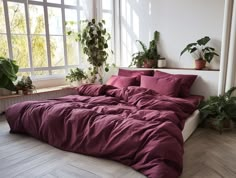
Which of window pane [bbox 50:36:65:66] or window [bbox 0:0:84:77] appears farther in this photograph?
window pane [bbox 50:36:65:66]

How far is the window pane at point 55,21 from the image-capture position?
4.33 m

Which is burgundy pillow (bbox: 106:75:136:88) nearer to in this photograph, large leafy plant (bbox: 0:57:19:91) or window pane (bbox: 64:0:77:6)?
large leafy plant (bbox: 0:57:19:91)

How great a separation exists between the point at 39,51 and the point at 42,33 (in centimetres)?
35

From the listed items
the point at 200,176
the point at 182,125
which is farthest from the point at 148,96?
the point at 200,176

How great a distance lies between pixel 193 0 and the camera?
382cm

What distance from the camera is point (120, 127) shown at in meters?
2.15

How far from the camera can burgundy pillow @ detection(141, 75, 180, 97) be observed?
337 cm

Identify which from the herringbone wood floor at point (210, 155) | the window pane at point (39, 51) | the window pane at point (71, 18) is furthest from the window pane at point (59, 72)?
the herringbone wood floor at point (210, 155)

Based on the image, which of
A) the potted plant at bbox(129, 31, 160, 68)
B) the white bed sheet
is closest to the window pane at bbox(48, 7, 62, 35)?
the potted plant at bbox(129, 31, 160, 68)

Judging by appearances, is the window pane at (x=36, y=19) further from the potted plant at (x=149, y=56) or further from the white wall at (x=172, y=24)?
the potted plant at (x=149, y=56)

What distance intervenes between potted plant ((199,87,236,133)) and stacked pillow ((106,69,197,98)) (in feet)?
1.54

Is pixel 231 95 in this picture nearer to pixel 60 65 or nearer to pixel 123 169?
pixel 123 169

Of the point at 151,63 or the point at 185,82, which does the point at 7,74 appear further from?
the point at 185,82

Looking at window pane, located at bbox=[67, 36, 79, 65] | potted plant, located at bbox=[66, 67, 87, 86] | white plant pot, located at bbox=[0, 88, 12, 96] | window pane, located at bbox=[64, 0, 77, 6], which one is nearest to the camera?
white plant pot, located at bbox=[0, 88, 12, 96]
